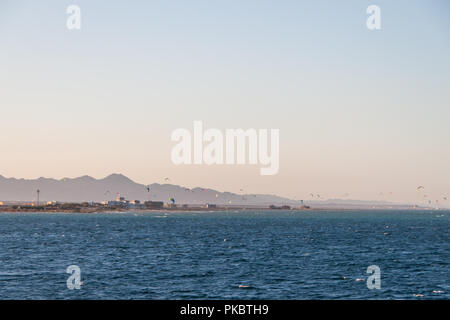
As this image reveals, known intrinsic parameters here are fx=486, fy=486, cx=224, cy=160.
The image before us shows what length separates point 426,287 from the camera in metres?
52.8

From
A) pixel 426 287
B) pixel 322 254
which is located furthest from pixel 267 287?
pixel 322 254

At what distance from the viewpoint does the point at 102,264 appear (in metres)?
68.8

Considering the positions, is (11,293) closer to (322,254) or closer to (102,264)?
(102,264)

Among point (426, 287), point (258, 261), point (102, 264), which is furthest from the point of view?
point (258, 261)

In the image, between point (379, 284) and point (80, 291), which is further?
point (379, 284)

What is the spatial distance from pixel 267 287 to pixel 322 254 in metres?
37.7

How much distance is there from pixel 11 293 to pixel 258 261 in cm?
3802
